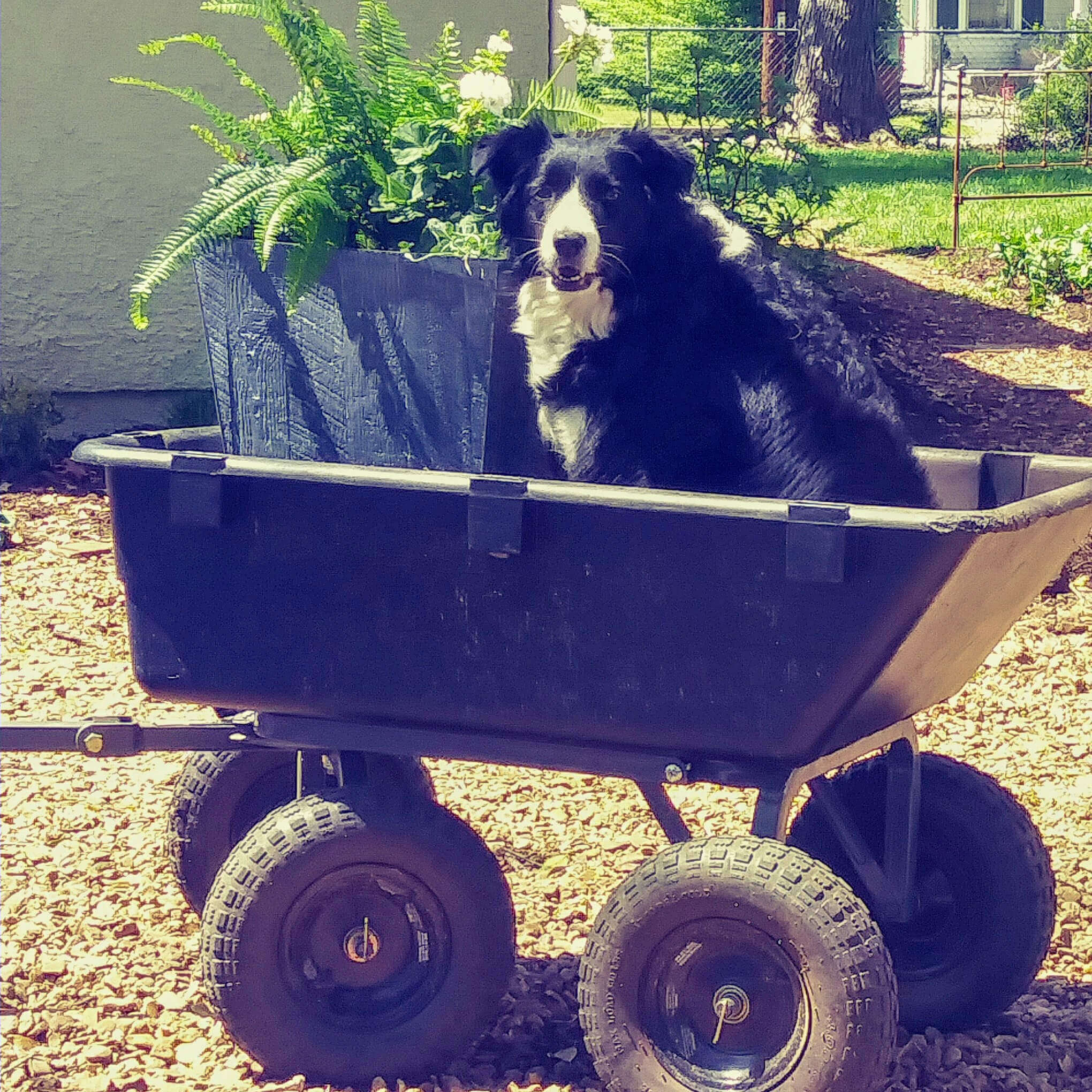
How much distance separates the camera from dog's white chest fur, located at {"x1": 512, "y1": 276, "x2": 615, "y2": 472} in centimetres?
306

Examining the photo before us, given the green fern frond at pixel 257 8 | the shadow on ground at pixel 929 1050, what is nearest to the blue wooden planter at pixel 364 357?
the green fern frond at pixel 257 8

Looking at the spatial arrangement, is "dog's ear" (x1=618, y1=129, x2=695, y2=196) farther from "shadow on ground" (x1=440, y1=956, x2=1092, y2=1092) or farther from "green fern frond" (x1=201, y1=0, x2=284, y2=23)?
"shadow on ground" (x1=440, y1=956, x2=1092, y2=1092)

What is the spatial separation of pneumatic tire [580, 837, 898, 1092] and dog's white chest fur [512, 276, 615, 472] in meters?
0.91

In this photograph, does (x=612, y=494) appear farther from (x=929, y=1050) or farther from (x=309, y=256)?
(x=929, y=1050)

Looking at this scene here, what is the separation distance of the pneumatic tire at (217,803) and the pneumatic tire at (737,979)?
0.74 metres

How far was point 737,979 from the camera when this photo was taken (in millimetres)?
2506

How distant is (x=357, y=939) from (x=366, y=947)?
0.07ft

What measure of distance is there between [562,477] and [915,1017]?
120cm

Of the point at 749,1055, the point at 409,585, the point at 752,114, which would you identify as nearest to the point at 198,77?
the point at 752,114

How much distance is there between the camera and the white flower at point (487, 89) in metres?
3.09

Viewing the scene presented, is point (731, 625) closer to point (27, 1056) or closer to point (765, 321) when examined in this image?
point (765, 321)

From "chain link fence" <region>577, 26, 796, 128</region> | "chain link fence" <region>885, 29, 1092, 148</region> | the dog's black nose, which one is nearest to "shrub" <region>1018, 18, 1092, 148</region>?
"chain link fence" <region>885, 29, 1092, 148</region>

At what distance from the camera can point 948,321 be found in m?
9.83

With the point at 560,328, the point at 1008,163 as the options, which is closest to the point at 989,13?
the point at 1008,163
